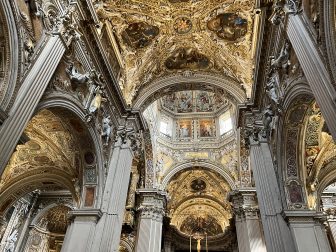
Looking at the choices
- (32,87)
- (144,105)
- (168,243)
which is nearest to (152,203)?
(144,105)

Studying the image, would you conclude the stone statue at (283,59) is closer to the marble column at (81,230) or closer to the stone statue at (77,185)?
the marble column at (81,230)

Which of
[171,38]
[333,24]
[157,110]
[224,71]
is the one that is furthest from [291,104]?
[157,110]

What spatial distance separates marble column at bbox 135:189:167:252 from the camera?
596 inches

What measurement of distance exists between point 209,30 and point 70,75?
260 inches

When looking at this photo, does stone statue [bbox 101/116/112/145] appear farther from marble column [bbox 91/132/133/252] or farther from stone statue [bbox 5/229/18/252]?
stone statue [bbox 5/229/18/252]

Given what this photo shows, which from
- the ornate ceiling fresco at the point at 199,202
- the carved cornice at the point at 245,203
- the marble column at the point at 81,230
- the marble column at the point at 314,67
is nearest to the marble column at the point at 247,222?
the carved cornice at the point at 245,203

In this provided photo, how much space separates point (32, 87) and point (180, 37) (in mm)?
8075

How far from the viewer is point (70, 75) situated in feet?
26.5

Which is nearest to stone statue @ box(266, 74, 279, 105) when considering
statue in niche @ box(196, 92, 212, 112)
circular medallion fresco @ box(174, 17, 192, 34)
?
circular medallion fresco @ box(174, 17, 192, 34)

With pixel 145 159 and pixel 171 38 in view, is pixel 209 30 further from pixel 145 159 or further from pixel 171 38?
pixel 145 159

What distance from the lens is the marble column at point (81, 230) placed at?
838 centimetres

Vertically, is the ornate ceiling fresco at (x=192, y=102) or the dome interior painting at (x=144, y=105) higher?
the ornate ceiling fresco at (x=192, y=102)

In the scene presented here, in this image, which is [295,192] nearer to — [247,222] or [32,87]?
[32,87]

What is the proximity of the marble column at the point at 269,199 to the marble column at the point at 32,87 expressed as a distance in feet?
22.0
